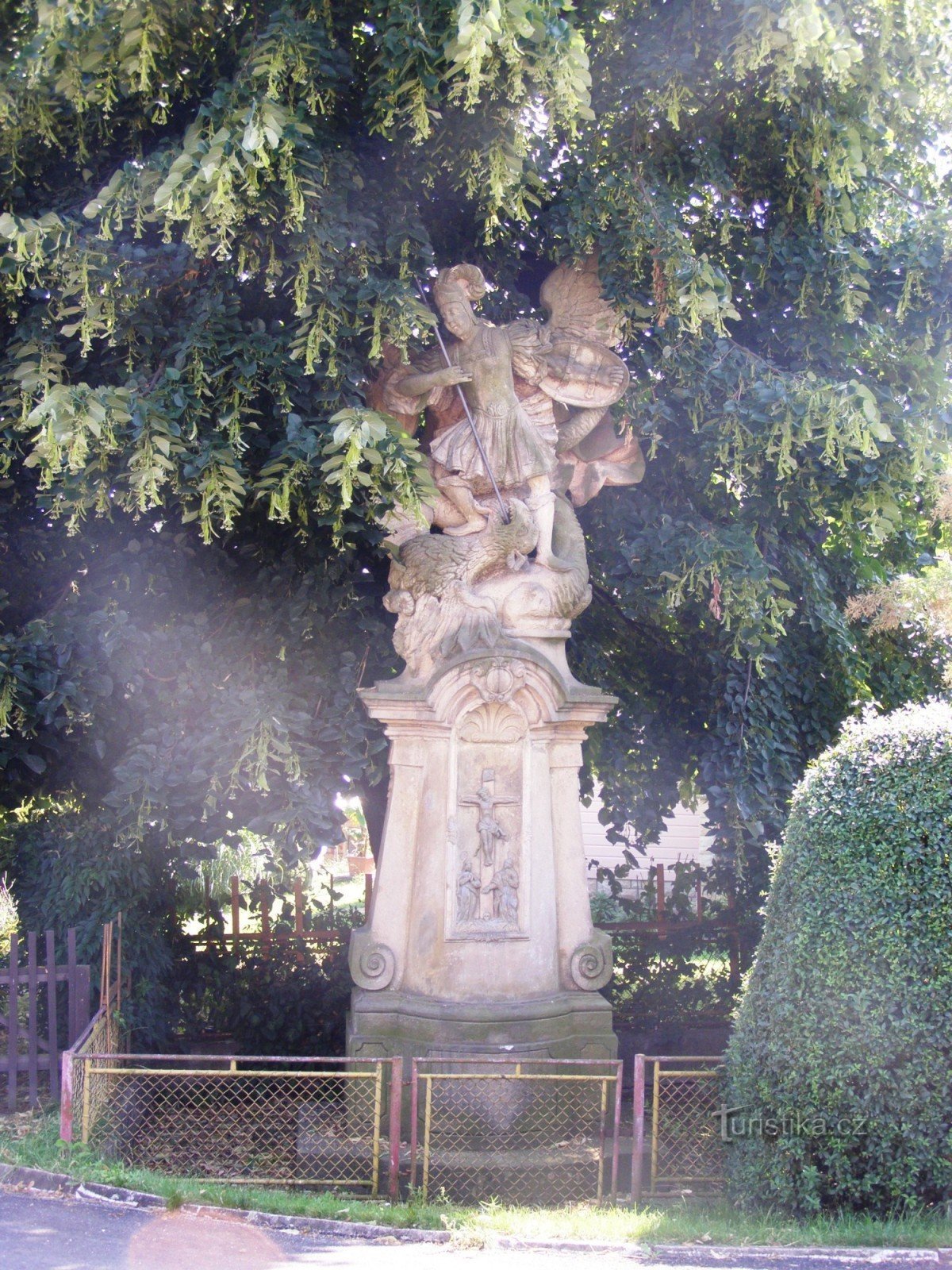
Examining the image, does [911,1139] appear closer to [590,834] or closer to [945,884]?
[945,884]

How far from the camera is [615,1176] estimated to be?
6031 millimetres

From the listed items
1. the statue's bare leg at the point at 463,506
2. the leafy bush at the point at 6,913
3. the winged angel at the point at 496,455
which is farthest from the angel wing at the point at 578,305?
the leafy bush at the point at 6,913

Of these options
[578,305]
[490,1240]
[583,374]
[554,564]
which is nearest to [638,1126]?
[490,1240]

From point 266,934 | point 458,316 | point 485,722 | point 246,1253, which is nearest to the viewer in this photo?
point 246,1253

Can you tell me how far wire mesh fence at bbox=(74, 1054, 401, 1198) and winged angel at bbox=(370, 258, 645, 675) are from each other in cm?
256

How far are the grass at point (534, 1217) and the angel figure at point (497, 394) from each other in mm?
3722

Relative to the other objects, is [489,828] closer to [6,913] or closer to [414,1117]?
[414,1117]

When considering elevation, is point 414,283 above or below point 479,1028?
above

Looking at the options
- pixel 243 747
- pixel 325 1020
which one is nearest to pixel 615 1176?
pixel 243 747

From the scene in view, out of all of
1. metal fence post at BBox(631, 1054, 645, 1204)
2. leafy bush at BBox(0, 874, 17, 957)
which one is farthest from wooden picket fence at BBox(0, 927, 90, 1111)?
metal fence post at BBox(631, 1054, 645, 1204)

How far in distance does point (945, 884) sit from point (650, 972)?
5.76 m

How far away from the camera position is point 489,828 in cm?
739

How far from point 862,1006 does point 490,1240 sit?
186 centimetres

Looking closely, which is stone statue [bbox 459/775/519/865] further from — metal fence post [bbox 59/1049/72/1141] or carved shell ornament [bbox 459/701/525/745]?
metal fence post [bbox 59/1049/72/1141]
